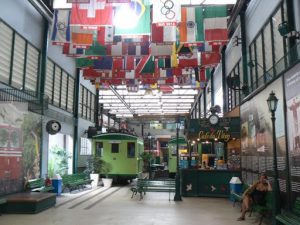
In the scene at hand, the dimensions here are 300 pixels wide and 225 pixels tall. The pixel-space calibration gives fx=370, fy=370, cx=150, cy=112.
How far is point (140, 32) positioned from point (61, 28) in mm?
3139

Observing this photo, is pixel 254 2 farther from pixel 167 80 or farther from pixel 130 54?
pixel 167 80

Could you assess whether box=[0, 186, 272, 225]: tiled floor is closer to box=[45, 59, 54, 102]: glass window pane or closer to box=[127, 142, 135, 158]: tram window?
box=[45, 59, 54, 102]: glass window pane

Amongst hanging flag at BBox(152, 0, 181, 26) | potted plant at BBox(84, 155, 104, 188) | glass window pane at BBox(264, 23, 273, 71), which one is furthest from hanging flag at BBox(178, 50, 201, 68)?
potted plant at BBox(84, 155, 104, 188)

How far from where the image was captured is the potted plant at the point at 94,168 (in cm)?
2002

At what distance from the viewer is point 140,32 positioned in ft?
Answer: 35.7

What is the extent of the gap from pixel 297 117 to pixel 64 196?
34.5 feet

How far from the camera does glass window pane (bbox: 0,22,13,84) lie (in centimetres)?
1215

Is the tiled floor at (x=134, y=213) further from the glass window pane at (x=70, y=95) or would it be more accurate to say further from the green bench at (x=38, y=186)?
the glass window pane at (x=70, y=95)

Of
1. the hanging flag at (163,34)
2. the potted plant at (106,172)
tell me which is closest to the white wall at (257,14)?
the hanging flag at (163,34)

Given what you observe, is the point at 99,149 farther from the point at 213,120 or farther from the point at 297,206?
the point at 297,206

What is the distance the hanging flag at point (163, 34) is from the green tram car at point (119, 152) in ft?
33.8

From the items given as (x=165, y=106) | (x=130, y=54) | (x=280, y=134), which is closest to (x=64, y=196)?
(x=130, y=54)

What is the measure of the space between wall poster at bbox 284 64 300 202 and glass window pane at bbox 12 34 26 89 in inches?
365

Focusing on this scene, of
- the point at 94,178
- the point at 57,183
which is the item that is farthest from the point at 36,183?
the point at 94,178
